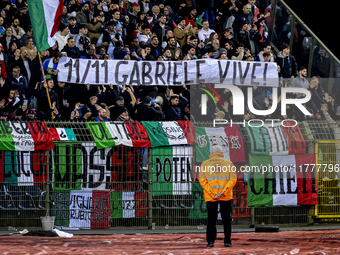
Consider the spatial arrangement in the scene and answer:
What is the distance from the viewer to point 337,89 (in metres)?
21.4

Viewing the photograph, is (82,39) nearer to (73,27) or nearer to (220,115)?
(73,27)

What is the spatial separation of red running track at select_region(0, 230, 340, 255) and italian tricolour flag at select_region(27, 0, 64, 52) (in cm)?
578

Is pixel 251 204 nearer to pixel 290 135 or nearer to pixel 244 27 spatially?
pixel 290 135

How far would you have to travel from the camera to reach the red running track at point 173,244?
11312mm

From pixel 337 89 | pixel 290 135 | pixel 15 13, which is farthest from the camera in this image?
pixel 337 89

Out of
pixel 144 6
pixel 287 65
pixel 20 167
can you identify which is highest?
pixel 144 6

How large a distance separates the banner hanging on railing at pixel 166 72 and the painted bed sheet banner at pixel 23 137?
10.4 ft

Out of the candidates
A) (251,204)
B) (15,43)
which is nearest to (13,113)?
(15,43)

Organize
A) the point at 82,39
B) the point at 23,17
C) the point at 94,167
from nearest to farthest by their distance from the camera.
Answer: the point at 94,167 → the point at 82,39 → the point at 23,17

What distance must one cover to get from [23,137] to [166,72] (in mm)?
5714

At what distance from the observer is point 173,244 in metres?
12.5

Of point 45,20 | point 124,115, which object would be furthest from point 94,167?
point 45,20

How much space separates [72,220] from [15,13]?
765 cm

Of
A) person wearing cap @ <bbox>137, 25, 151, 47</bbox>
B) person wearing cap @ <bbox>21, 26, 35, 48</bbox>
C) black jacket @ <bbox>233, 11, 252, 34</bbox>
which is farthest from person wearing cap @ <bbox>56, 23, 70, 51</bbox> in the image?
black jacket @ <bbox>233, 11, 252, 34</bbox>
